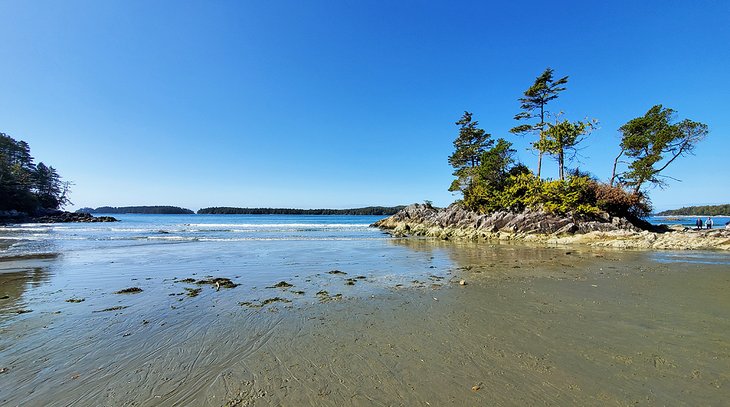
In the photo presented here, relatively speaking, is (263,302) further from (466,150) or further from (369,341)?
(466,150)

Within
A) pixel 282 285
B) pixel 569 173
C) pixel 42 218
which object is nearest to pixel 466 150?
pixel 569 173

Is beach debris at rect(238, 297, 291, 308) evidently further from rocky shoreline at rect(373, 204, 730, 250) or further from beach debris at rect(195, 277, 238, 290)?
rocky shoreline at rect(373, 204, 730, 250)

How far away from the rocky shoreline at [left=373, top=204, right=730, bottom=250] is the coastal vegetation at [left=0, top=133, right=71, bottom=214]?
234ft

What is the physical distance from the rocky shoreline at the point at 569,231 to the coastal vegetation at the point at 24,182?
71.3m

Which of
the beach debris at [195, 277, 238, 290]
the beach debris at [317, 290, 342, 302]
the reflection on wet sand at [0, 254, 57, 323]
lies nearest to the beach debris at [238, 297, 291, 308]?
the beach debris at [317, 290, 342, 302]

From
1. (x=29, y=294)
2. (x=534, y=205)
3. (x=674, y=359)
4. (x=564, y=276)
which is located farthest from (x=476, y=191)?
(x=29, y=294)

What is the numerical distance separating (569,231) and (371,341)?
929 inches

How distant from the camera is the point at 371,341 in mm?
4785

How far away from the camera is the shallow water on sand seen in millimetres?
3350

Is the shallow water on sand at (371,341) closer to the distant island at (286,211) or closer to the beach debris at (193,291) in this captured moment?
the beach debris at (193,291)

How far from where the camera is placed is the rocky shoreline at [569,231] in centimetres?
1708

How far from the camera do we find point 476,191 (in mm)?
34906

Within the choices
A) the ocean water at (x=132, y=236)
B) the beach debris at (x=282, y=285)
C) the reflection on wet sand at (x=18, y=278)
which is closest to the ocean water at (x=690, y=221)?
the ocean water at (x=132, y=236)

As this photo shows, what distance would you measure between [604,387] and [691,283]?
8.29 m
